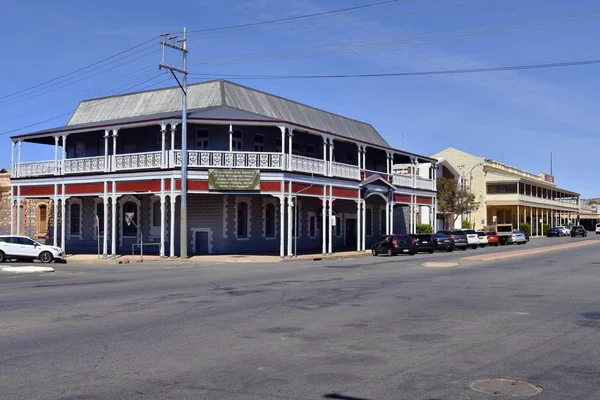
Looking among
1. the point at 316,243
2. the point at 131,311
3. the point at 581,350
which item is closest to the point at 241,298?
the point at 131,311

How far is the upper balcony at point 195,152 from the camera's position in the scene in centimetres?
3338

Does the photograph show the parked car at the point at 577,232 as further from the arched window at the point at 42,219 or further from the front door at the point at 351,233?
the arched window at the point at 42,219

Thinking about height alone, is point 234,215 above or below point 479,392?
above

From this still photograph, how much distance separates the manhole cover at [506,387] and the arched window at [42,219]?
44.4 meters

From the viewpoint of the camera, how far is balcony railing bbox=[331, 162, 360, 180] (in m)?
37.8

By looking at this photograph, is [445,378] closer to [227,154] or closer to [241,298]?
[241,298]

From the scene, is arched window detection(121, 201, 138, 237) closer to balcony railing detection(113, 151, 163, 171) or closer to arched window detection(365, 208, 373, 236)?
balcony railing detection(113, 151, 163, 171)

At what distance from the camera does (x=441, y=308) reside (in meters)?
13.1

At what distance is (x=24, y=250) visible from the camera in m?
31.4

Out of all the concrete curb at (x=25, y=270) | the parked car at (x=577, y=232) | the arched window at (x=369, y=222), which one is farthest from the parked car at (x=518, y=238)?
the concrete curb at (x=25, y=270)

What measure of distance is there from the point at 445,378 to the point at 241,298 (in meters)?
8.29

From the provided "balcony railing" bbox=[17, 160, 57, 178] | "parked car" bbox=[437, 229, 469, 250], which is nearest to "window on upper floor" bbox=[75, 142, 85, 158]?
"balcony railing" bbox=[17, 160, 57, 178]

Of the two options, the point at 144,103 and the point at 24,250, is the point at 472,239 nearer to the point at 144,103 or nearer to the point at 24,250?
the point at 144,103

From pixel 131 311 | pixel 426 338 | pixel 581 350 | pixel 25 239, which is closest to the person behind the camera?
pixel 581 350
